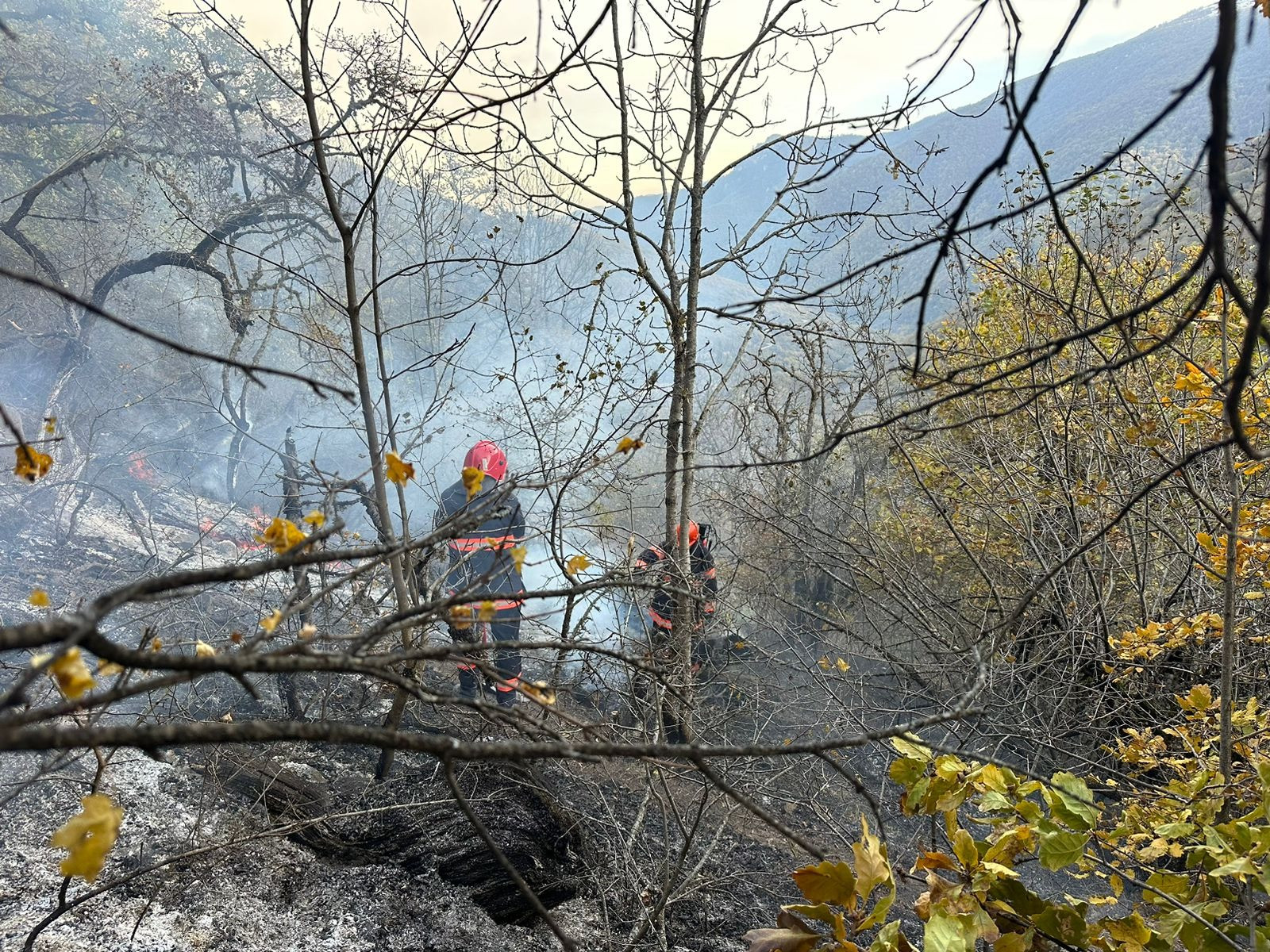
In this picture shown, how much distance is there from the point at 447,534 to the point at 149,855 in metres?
3.18

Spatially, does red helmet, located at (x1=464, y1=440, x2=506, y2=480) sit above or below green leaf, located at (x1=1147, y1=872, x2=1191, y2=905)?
above

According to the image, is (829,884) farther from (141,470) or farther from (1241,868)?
(141,470)

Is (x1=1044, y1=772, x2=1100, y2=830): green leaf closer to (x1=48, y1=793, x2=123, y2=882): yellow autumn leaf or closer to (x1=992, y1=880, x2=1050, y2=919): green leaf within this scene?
(x1=992, y1=880, x2=1050, y2=919): green leaf

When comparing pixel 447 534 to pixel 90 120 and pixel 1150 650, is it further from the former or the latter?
pixel 90 120

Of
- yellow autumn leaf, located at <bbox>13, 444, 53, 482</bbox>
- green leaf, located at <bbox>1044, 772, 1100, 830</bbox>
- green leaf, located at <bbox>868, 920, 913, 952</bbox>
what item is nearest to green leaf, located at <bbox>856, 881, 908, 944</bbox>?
green leaf, located at <bbox>868, 920, 913, 952</bbox>

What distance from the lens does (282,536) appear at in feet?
3.17

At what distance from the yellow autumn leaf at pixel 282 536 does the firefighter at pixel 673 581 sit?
4.73 feet

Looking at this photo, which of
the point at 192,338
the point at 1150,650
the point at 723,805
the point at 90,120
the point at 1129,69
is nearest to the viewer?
the point at 1150,650

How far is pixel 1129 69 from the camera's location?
5494 centimetres

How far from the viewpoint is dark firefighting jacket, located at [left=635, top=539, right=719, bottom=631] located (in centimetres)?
329

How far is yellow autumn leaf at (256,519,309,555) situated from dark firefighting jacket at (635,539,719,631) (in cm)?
156

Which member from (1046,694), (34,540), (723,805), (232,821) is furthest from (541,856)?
(34,540)

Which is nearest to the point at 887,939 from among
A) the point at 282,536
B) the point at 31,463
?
the point at 282,536

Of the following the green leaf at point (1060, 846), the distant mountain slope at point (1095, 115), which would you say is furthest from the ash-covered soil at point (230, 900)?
the distant mountain slope at point (1095, 115)
